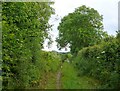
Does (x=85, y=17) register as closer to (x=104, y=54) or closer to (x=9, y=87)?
(x=104, y=54)

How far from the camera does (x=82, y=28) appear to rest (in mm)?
59781

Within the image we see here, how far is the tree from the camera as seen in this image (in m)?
59.4

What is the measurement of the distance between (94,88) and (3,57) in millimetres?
11990

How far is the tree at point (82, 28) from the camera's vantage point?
59406 millimetres

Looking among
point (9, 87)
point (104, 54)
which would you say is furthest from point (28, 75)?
point (104, 54)

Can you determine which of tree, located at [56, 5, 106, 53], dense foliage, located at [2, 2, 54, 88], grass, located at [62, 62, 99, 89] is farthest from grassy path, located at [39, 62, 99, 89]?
tree, located at [56, 5, 106, 53]

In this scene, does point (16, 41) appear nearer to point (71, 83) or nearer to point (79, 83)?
point (79, 83)

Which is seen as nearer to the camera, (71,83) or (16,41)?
(16,41)

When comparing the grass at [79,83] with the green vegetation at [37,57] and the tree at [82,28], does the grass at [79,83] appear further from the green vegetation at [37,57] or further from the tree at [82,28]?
the tree at [82,28]

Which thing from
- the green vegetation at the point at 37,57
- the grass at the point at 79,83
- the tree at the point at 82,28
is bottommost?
the grass at the point at 79,83

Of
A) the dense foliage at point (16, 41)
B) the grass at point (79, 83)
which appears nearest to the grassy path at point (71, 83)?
the grass at point (79, 83)

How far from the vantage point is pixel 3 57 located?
1472 cm

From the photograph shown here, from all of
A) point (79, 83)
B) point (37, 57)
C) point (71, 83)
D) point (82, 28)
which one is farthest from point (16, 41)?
point (82, 28)

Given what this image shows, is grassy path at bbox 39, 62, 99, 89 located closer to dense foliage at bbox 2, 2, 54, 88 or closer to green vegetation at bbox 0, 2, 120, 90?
green vegetation at bbox 0, 2, 120, 90
